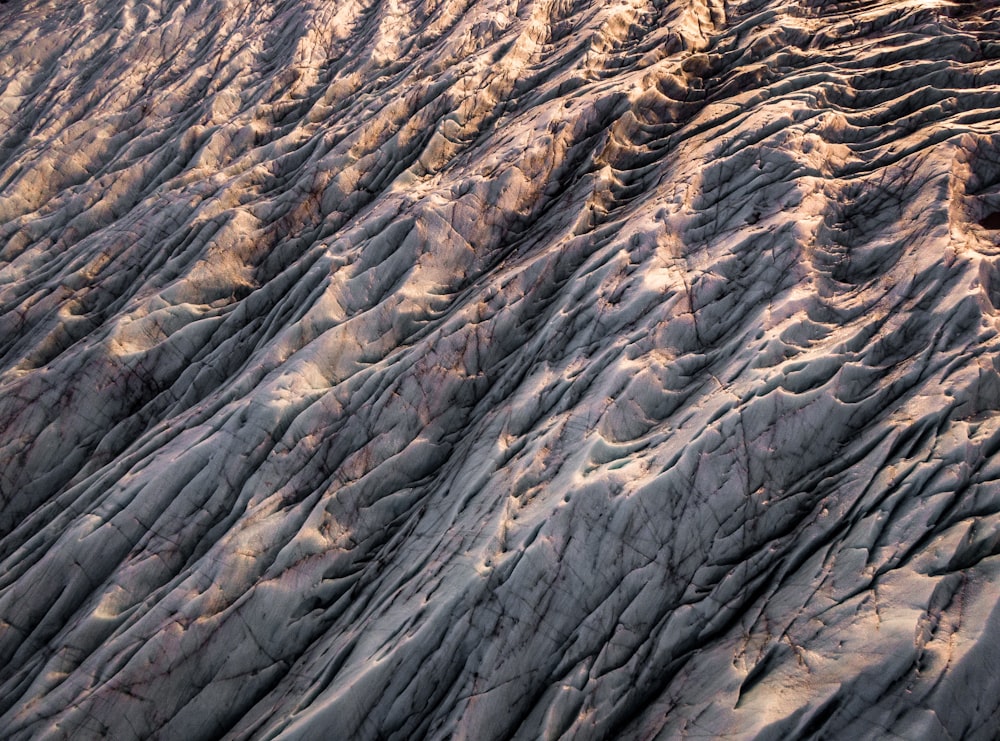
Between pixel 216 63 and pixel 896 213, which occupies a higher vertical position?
pixel 216 63

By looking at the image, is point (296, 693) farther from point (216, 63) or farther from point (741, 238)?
point (216, 63)

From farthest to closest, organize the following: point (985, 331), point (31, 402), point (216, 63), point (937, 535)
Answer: point (216, 63), point (31, 402), point (985, 331), point (937, 535)

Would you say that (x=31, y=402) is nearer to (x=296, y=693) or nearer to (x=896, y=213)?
(x=296, y=693)

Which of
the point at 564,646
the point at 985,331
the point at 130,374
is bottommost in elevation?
the point at 564,646

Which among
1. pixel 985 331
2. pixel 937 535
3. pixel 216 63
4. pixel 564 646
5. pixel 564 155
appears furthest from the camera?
pixel 216 63

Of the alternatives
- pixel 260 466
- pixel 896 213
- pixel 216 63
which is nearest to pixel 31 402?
pixel 260 466

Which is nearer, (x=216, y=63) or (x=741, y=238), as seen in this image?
(x=741, y=238)
